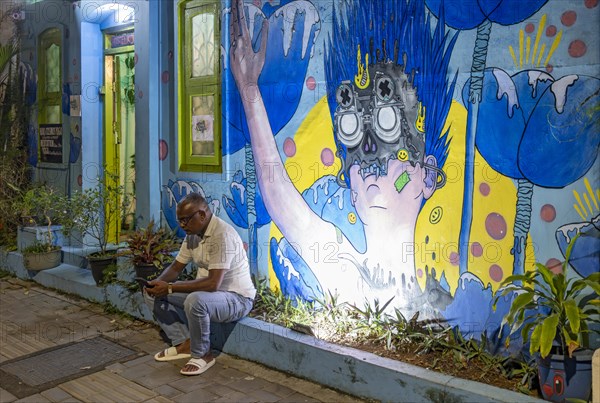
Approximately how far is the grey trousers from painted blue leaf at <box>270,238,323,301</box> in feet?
1.76

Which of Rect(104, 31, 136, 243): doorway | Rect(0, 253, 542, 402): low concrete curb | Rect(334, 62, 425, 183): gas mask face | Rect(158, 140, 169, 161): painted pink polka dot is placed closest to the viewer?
Rect(0, 253, 542, 402): low concrete curb

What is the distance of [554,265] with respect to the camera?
4.15m

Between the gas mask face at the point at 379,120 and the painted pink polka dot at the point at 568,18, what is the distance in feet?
3.97

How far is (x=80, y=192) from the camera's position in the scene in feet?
27.7

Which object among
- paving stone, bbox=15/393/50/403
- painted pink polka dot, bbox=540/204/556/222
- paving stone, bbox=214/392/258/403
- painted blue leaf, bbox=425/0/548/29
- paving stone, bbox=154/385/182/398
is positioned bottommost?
paving stone, bbox=15/393/50/403

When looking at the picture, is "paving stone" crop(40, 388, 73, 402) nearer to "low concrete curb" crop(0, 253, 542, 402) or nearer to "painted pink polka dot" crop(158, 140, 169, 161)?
"low concrete curb" crop(0, 253, 542, 402)

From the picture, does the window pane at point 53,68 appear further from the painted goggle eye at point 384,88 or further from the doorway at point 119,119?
the painted goggle eye at point 384,88

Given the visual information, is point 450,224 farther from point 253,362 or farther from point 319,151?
point 253,362

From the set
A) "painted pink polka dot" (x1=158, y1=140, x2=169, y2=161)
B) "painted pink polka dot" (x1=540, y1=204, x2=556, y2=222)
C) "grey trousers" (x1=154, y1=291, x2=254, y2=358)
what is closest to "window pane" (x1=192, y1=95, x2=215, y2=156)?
"painted pink polka dot" (x1=158, y1=140, x2=169, y2=161)

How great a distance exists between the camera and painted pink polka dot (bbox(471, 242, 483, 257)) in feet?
14.8

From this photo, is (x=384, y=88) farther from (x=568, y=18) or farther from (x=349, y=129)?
(x=568, y=18)

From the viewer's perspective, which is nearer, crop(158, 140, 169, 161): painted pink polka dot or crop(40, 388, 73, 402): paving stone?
crop(40, 388, 73, 402): paving stone

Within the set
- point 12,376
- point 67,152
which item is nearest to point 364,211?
point 12,376

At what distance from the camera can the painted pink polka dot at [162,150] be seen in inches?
285
